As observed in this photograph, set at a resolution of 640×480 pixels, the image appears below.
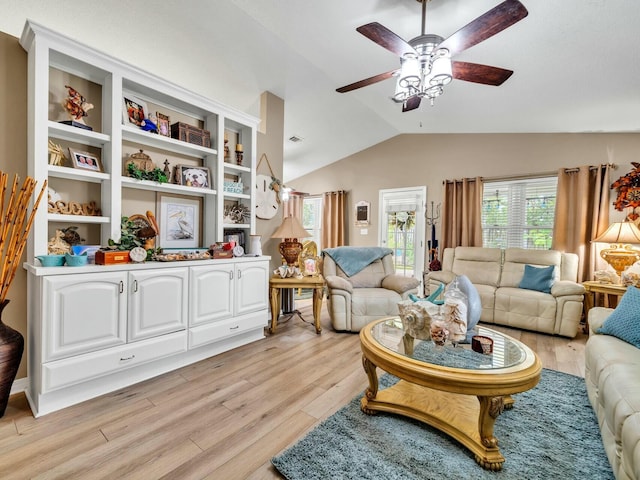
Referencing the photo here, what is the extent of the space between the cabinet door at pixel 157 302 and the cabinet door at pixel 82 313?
0.21 feet

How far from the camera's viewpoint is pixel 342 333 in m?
3.33

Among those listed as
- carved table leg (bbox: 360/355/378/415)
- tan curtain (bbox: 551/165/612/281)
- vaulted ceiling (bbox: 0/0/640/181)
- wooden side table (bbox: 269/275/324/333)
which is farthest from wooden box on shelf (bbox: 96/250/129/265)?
tan curtain (bbox: 551/165/612/281)

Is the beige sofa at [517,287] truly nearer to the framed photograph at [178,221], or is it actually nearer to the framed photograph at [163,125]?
the framed photograph at [178,221]

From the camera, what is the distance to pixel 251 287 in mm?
2957

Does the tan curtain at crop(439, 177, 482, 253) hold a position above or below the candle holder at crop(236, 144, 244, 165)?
below

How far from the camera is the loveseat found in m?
3.32

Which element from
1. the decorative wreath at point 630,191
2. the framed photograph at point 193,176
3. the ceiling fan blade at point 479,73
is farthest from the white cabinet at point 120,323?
the decorative wreath at point 630,191

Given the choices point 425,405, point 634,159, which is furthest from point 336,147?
point 425,405

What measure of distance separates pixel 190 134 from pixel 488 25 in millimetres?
2440

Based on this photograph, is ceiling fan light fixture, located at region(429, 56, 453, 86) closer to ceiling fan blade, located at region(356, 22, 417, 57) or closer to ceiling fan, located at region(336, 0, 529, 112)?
ceiling fan, located at region(336, 0, 529, 112)

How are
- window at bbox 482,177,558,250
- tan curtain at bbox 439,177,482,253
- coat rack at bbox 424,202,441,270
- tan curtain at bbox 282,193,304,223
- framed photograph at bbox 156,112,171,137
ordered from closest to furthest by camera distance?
framed photograph at bbox 156,112,171,137 < window at bbox 482,177,558,250 < tan curtain at bbox 439,177,482,253 < coat rack at bbox 424,202,441,270 < tan curtain at bbox 282,193,304,223

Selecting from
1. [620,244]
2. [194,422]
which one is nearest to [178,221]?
[194,422]

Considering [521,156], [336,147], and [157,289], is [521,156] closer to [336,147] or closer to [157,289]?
[336,147]

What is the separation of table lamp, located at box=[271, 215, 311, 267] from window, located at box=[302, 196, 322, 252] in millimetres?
2945
